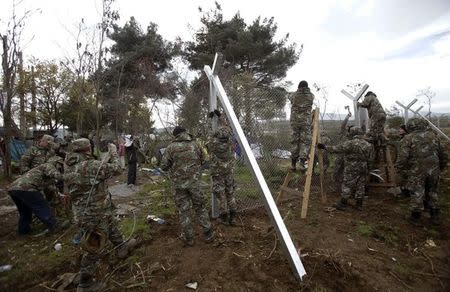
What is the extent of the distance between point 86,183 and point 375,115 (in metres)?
5.78

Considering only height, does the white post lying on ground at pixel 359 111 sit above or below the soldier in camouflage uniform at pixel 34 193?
above

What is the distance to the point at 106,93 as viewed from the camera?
66.8 feet

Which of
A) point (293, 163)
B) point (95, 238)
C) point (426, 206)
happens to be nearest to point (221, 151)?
point (293, 163)

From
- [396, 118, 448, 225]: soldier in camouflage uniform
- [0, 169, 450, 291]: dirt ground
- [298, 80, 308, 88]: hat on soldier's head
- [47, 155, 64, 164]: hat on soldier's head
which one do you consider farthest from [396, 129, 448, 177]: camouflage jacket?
[47, 155, 64, 164]: hat on soldier's head

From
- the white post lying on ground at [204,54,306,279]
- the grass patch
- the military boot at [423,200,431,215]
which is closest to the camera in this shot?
the white post lying on ground at [204,54,306,279]

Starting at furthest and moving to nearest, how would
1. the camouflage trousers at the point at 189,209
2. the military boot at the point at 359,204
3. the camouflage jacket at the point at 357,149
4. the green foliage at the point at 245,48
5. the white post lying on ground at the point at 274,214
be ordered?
the green foliage at the point at 245,48, the military boot at the point at 359,204, the camouflage jacket at the point at 357,149, the camouflage trousers at the point at 189,209, the white post lying on ground at the point at 274,214

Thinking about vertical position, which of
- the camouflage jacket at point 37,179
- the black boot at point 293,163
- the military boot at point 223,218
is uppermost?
the black boot at point 293,163

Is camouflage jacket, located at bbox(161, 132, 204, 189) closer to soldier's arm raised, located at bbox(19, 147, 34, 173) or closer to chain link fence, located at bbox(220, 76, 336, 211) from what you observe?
chain link fence, located at bbox(220, 76, 336, 211)

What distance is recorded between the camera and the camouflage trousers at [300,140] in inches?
215

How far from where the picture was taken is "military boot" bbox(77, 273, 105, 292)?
11.2 ft

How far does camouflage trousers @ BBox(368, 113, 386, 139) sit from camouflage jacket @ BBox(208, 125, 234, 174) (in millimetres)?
3409

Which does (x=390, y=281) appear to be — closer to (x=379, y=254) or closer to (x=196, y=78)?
(x=379, y=254)

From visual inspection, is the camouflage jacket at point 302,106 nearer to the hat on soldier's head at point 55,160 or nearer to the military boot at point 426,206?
the military boot at point 426,206

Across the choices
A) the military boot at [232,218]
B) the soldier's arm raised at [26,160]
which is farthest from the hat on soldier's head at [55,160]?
the military boot at [232,218]
